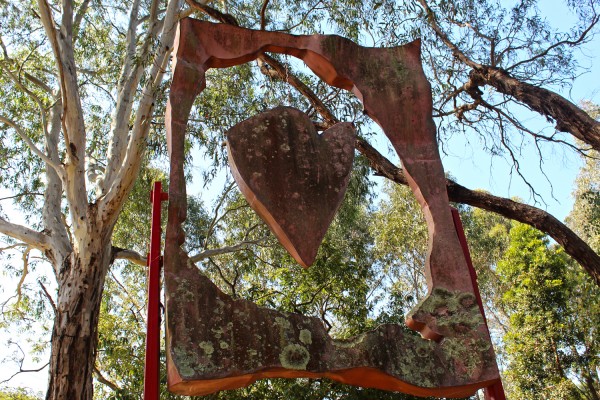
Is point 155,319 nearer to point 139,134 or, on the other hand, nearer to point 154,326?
point 154,326

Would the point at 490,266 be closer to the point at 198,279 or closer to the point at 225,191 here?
the point at 225,191

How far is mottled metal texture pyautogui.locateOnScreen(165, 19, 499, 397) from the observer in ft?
8.85

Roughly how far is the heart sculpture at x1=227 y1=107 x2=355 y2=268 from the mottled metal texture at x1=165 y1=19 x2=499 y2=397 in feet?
1.02

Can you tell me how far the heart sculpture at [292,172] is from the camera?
3.17 m

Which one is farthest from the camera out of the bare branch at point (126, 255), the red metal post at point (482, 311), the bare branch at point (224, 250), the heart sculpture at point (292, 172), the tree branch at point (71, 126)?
the bare branch at point (224, 250)

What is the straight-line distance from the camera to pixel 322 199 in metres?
3.29

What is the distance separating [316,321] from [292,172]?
0.77m

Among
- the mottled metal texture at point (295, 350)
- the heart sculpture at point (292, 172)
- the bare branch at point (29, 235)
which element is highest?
the bare branch at point (29, 235)

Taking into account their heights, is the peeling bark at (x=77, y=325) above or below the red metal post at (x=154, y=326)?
above

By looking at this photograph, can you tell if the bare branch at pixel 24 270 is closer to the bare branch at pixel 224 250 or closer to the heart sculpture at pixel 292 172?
the bare branch at pixel 224 250

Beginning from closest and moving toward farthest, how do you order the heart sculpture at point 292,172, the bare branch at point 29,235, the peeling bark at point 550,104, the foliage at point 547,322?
1. the heart sculpture at point 292,172
2. the peeling bark at point 550,104
3. the bare branch at point 29,235
4. the foliage at point 547,322

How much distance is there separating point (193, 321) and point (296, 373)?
483 mm

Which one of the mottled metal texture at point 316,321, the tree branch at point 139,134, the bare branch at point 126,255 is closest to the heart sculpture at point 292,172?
the mottled metal texture at point 316,321

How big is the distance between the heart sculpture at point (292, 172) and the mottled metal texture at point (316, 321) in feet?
1.02
